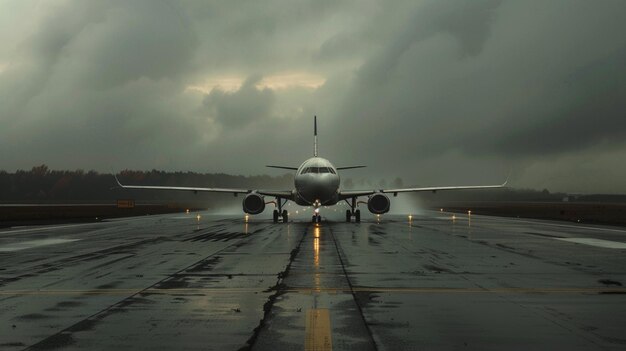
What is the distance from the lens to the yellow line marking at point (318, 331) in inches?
274

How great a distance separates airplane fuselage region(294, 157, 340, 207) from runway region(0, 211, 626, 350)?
58.1 ft

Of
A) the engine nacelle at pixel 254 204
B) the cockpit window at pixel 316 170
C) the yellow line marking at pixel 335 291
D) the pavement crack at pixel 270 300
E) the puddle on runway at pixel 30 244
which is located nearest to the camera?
the pavement crack at pixel 270 300

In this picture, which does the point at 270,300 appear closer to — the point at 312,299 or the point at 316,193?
the point at 312,299

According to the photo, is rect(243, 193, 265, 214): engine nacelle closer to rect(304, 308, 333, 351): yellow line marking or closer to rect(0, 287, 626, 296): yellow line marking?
rect(0, 287, 626, 296): yellow line marking

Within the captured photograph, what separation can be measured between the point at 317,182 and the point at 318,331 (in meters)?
29.8

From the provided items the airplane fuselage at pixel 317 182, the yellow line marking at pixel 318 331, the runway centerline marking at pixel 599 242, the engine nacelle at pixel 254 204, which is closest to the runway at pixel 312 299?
the yellow line marking at pixel 318 331

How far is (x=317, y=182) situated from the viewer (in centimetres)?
3744

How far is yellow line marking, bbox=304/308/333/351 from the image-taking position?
22.8 feet

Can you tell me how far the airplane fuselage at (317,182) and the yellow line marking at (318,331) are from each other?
92.8 ft

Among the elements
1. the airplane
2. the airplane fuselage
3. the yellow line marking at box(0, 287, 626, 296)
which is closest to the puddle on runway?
the yellow line marking at box(0, 287, 626, 296)

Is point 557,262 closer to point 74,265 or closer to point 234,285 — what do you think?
point 234,285

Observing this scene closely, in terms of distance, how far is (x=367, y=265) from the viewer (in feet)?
51.2

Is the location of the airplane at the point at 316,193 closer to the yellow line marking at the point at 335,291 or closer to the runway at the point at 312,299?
the runway at the point at 312,299

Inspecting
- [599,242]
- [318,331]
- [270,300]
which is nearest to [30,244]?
[270,300]
